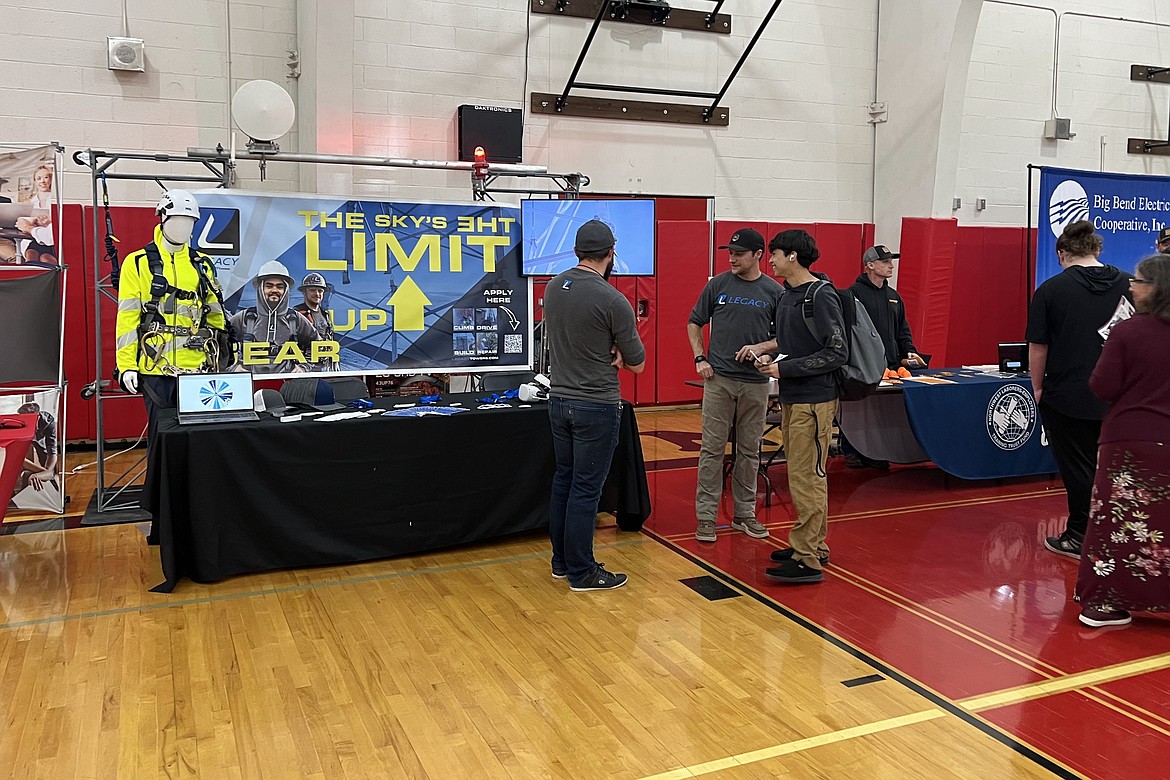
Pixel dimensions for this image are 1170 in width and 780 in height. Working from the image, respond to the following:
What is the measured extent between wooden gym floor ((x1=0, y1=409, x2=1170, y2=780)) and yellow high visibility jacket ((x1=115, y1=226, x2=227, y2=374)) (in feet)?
3.24

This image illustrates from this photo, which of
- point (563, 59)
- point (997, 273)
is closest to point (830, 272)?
point (997, 273)

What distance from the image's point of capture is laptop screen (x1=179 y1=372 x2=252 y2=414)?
13.5 feet

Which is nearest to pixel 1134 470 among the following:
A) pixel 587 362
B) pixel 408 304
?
pixel 587 362

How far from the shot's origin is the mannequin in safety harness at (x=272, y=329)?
186 inches

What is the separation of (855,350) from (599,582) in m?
1.53

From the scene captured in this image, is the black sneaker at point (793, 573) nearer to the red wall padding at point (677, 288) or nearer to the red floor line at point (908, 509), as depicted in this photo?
the red floor line at point (908, 509)

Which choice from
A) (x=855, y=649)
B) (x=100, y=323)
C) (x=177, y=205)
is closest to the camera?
(x=855, y=649)

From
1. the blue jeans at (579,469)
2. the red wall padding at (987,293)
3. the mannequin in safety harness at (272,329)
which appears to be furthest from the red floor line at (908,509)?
the red wall padding at (987,293)

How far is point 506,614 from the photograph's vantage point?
3709mm

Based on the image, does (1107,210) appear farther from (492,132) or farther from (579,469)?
(579,469)

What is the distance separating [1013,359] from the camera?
6094 millimetres

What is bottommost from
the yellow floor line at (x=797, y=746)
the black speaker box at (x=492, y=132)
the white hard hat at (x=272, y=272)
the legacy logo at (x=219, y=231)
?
the yellow floor line at (x=797, y=746)

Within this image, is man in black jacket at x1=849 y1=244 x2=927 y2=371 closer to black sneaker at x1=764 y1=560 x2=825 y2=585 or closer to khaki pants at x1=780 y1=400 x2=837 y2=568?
khaki pants at x1=780 y1=400 x2=837 y2=568

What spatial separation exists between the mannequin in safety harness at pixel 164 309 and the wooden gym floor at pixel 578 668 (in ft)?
3.01
